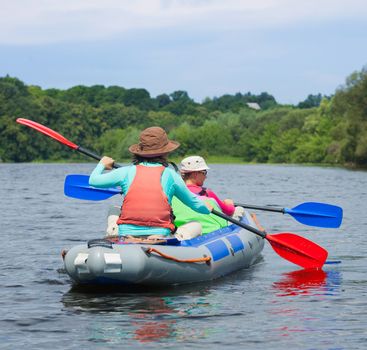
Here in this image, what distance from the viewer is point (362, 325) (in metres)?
7.35

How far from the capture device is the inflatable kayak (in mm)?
8148

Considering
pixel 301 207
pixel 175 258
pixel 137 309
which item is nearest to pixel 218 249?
pixel 175 258

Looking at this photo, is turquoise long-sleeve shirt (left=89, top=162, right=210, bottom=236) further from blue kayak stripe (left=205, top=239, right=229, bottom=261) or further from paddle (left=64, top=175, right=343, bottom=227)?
paddle (left=64, top=175, right=343, bottom=227)

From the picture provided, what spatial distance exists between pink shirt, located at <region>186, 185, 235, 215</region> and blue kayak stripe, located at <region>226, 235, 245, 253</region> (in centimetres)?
39

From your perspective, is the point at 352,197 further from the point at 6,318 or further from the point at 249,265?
the point at 6,318

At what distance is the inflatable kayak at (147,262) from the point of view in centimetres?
815

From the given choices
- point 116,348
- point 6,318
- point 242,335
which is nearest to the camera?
point 116,348

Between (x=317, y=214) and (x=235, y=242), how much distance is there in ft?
4.88

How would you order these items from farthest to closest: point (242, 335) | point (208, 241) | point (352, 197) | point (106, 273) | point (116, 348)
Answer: point (352, 197), point (208, 241), point (106, 273), point (242, 335), point (116, 348)

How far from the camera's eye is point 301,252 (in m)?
10.7

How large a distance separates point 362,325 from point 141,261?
80.7 inches

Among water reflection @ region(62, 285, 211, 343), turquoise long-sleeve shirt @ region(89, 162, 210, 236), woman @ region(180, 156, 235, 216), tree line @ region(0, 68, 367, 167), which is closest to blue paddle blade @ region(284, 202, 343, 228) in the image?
woman @ region(180, 156, 235, 216)

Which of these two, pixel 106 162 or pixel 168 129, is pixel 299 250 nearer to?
pixel 106 162

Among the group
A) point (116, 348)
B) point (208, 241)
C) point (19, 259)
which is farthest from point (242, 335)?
point (19, 259)
